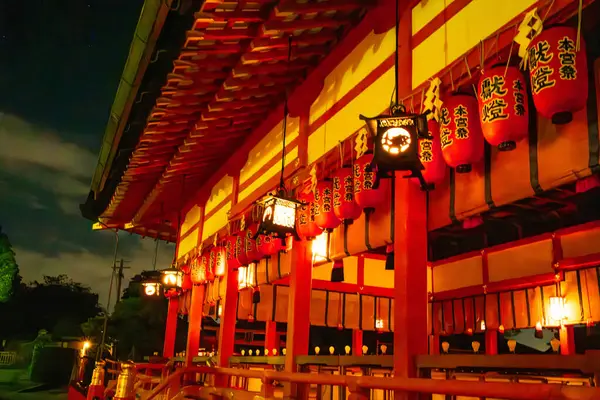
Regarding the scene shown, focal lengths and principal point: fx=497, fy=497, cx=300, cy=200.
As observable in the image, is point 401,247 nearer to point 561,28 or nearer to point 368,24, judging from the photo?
point 561,28

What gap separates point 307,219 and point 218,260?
203 inches

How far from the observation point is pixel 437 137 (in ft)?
18.1

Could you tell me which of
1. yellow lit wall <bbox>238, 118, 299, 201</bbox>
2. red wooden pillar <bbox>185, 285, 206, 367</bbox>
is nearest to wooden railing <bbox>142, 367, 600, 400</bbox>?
yellow lit wall <bbox>238, 118, 299, 201</bbox>

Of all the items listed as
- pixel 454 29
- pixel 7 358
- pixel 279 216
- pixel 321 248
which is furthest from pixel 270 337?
pixel 7 358

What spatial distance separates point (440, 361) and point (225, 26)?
16.8 ft

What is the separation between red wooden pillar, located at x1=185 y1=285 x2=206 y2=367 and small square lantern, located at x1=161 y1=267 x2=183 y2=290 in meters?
0.54

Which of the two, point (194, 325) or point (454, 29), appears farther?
point (194, 325)

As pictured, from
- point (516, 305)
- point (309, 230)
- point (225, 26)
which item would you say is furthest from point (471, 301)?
point (225, 26)

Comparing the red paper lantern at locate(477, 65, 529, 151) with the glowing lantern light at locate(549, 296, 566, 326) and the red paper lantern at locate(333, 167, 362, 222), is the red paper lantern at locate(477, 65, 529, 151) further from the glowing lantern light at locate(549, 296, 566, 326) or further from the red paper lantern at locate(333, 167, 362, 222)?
the glowing lantern light at locate(549, 296, 566, 326)

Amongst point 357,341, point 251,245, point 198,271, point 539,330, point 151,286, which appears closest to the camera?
point 251,245

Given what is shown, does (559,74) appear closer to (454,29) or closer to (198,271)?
(454,29)

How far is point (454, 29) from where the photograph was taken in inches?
228

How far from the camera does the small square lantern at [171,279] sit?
1458cm

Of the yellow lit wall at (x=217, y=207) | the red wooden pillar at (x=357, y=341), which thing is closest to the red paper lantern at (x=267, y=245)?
the yellow lit wall at (x=217, y=207)
